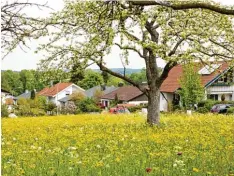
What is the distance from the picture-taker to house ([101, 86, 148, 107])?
237 feet

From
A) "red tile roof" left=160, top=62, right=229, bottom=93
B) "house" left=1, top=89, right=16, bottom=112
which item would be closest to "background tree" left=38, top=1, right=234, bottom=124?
"house" left=1, top=89, right=16, bottom=112

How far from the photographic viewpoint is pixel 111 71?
20.0 metres

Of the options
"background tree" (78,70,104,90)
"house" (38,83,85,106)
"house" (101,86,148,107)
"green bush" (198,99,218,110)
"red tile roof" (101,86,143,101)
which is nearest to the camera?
"green bush" (198,99,218,110)

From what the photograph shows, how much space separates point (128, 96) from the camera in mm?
74500

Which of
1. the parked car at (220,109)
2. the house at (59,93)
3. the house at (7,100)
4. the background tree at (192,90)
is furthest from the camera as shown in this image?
the house at (59,93)

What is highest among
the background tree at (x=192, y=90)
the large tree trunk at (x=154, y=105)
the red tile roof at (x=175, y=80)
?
the red tile roof at (x=175, y=80)

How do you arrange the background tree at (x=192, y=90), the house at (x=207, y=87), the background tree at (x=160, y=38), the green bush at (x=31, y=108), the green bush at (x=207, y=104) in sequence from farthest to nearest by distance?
the house at (x=207, y=87) → the background tree at (x=192, y=90) → the green bush at (x=207, y=104) → the green bush at (x=31, y=108) → the background tree at (x=160, y=38)

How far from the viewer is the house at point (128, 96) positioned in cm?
7238

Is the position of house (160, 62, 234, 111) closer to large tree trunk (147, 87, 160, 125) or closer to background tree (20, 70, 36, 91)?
background tree (20, 70, 36, 91)

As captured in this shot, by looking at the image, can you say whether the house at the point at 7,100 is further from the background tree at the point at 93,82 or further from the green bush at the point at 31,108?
the background tree at the point at 93,82

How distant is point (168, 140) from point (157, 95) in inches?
313

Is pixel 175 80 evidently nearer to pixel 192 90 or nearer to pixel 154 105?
pixel 192 90

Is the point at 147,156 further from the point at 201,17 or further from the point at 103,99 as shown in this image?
the point at 103,99

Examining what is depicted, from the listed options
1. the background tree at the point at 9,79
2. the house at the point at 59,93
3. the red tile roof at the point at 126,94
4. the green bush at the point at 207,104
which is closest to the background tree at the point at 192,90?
the green bush at the point at 207,104
